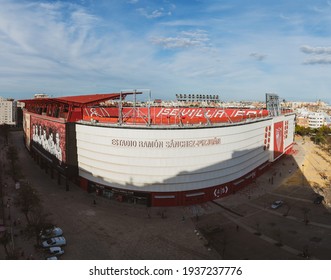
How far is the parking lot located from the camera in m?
35.9

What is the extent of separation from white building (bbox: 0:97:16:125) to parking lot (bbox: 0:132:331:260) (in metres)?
143

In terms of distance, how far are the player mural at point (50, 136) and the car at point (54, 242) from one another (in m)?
24.3

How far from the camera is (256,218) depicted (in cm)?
4684

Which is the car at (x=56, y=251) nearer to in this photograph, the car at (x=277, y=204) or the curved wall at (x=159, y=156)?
the curved wall at (x=159, y=156)

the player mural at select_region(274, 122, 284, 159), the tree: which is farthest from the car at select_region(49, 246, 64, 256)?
the player mural at select_region(274, 122, 284, 159)

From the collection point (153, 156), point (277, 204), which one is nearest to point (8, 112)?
point (153, 156)

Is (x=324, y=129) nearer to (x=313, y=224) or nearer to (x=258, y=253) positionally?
(x=313, y=224)

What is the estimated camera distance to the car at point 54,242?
3591 cm

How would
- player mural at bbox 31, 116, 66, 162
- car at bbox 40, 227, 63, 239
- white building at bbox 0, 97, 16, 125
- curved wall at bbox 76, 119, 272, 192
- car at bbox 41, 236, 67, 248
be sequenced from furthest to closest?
white building at bbox 0, 97, 16, 125
player mural at bbox 31, 116, 66, 162
curved wall at bbox 76, 119, 272, 192
car at bbox 40, 227, 63, 239
car at bbox 41, 236, 67, 248

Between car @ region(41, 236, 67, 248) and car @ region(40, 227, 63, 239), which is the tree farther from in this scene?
car @ region(41, 236, 67, 248)

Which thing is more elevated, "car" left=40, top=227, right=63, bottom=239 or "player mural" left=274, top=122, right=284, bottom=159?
"player mural" left=274, top=122, right=284, bottom=159

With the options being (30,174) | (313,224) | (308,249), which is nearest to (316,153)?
(313,224)

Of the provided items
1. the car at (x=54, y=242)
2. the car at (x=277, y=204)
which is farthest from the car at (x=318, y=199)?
the car at (x=54, y=242)

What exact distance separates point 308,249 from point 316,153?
78947 mm
